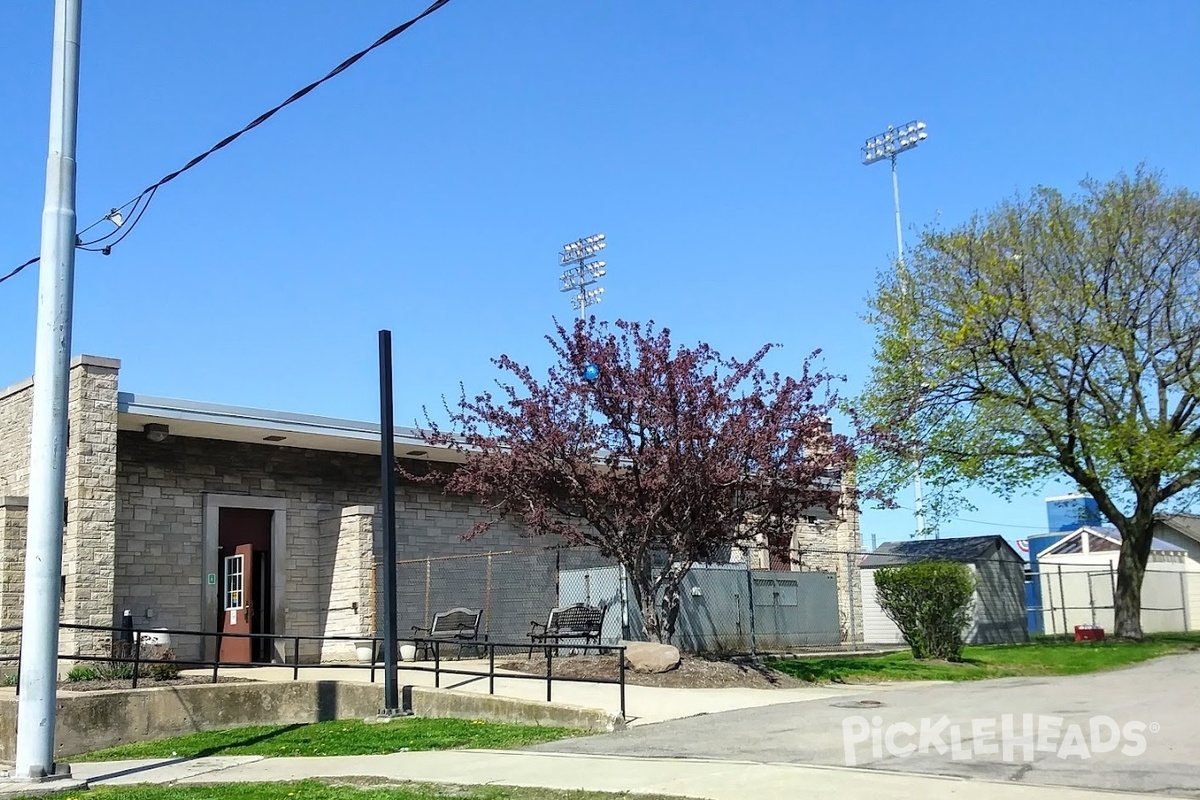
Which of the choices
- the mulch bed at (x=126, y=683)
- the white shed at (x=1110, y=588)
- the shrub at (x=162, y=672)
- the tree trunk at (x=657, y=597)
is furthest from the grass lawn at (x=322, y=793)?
the white shed at (x=1110, y=588)

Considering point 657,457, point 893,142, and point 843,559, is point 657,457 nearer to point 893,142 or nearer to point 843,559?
point 843,559

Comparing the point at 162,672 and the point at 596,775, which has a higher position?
the point at 162,672

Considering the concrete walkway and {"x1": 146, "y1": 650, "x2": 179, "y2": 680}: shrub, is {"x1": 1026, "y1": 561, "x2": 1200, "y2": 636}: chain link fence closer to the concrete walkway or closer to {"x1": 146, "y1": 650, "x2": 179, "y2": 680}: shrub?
the concrete walkway

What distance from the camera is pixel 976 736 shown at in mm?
10742

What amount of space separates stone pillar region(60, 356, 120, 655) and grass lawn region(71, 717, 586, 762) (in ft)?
12.7

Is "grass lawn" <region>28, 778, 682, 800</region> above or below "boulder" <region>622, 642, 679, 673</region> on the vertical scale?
below

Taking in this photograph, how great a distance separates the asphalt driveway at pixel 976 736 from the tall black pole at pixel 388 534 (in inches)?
134

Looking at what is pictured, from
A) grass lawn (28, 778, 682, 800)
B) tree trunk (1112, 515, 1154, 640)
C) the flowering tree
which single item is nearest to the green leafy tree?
tree trunk (1112, 515, 1154, 640)

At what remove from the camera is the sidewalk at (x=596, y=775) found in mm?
8039

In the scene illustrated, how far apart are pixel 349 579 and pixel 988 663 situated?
11339mm

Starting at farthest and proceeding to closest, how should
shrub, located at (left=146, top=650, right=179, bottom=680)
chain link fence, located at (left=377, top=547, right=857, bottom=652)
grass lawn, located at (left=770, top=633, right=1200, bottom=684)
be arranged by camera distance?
chain link fence, located at (left=377, top=547, right=857, bottom=652) < grass lawn, located at (left=770, top=633, right=1200, bottom=684) < shrub, located at (left=146, top=650, right=179, bottom=680)

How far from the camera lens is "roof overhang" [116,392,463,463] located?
19.2m

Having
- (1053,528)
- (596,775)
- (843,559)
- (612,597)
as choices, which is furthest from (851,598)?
(1053,528)

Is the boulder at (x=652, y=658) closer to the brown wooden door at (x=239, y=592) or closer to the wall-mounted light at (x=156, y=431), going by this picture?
the brown wooden door at (x=239, y=592)
